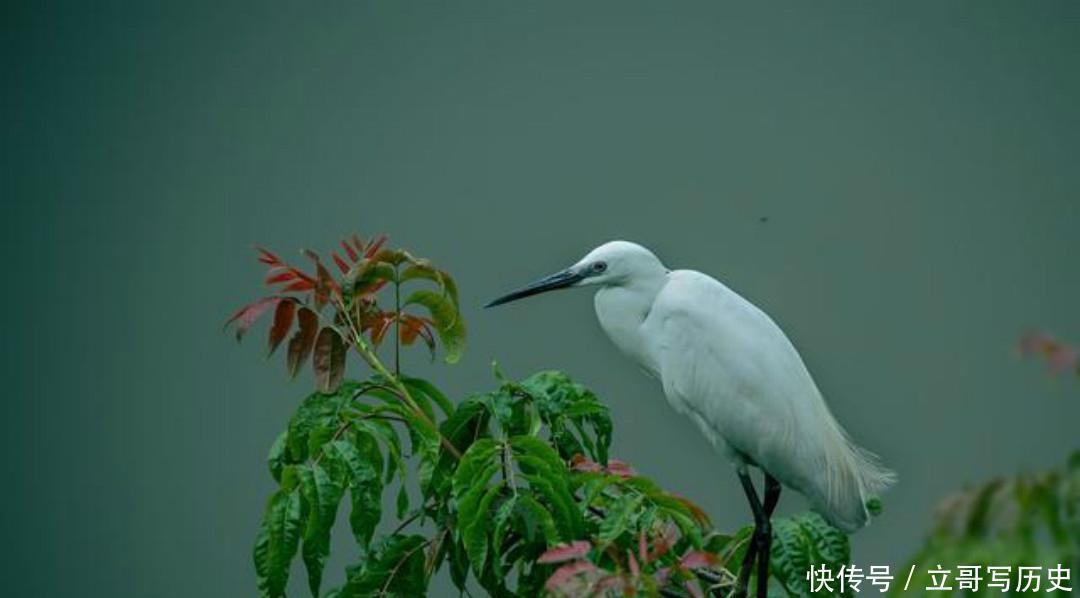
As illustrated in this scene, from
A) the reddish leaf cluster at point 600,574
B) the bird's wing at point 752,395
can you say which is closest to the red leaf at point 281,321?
the reddish leaf cluster at point 600,574

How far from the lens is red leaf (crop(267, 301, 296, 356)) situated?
152 cm

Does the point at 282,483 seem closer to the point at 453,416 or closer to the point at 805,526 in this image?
the point at 453,416

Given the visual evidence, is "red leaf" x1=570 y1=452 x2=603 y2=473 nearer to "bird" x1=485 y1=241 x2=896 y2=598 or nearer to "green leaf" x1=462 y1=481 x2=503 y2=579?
"green leaf" x1=462 y1=481 x2=503 y2=579

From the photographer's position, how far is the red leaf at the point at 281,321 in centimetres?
152

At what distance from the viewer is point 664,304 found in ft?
6.29

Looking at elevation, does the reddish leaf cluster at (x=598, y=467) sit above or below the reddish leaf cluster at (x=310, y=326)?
below

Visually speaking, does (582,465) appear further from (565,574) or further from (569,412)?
(565,574)

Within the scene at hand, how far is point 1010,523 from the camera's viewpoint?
70cm

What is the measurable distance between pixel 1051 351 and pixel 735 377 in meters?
1.17

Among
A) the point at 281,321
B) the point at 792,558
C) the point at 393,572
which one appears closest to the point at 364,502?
the point at 393,572

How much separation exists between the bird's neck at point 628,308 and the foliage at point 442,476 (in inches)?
13.0

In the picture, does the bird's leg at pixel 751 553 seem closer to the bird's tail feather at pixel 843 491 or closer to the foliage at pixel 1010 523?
the bird's tail feather at pixel 843 491

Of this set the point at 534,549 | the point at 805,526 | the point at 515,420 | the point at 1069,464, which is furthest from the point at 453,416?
the point at 1069,464

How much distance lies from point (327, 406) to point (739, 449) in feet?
2.21
